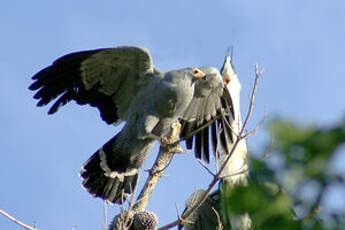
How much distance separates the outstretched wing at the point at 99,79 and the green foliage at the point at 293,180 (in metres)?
4.37

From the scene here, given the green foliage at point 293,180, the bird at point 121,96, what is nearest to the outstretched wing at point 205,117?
the bird at point 121,96

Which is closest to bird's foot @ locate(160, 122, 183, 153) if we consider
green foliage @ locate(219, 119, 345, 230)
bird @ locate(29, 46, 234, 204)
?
bird @ locate(29, 46, 234, 204)

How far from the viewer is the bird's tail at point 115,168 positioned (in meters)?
4.93

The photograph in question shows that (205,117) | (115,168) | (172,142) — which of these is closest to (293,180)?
(172,142)

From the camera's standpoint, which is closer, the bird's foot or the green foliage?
the green foliage

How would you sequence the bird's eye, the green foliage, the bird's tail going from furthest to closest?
the bird's eye → the bird's tail → the green foliage

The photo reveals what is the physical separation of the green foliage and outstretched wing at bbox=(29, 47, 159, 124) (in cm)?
437

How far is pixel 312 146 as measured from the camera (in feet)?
2.36

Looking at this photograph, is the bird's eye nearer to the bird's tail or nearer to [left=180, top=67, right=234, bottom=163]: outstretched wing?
[left=180, top=67, right=234, bottom=163]: outstretched wing

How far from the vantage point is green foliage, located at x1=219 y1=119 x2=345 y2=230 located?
0.72 meters

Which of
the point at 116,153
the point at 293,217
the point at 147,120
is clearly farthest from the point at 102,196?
the point at 293,217

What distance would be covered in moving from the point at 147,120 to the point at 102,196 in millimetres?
868

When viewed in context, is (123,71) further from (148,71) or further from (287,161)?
(287,161)

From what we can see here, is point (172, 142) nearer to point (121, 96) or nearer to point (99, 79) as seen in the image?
point (121, 96)
